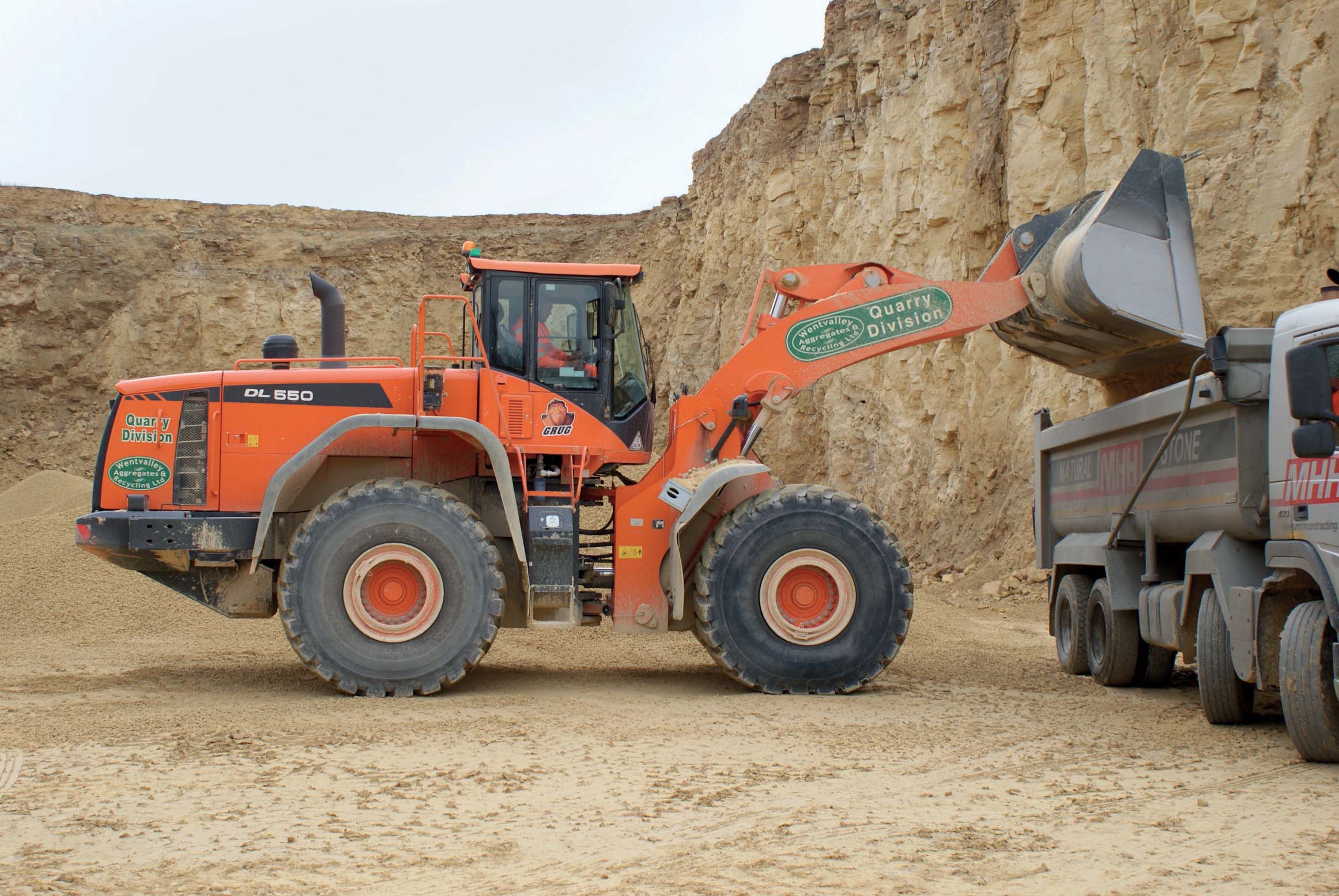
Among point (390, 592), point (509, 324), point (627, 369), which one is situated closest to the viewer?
point (390, 592)

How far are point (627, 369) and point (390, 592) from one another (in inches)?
94.6

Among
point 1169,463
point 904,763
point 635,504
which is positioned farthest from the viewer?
point 635,504

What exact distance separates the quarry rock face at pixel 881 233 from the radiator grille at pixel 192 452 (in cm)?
702

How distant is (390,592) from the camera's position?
834cm

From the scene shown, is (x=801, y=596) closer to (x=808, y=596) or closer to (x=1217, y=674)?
(x=808, y=596)

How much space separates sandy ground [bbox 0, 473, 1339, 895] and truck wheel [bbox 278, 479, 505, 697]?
0.33 meters

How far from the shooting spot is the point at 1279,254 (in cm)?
1238

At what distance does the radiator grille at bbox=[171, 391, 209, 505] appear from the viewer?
8625mm

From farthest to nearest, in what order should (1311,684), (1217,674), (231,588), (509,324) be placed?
(509,324), (231,588), (1217,674), (1311,684)

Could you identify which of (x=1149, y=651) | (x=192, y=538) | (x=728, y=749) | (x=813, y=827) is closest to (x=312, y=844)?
(x=813, y=827)

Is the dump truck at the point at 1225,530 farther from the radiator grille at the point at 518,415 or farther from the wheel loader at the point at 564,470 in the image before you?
the radiator grille at the point at 518,415

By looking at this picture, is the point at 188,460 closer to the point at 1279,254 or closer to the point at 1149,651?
the point at 1149,651

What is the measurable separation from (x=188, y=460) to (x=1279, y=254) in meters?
10.6

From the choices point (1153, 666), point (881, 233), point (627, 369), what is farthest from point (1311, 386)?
point (881, 233)
